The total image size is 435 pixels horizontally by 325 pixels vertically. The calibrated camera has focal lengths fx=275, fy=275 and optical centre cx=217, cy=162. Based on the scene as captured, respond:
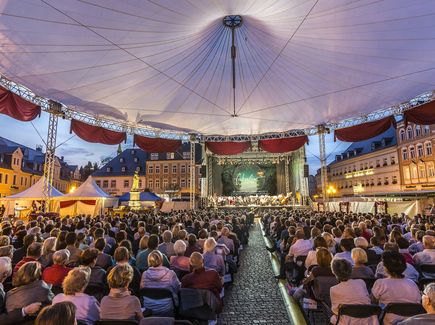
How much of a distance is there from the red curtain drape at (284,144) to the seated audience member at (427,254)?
562 inches

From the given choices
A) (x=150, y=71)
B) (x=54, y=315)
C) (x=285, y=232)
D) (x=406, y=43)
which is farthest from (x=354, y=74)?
(x=54, y=315)

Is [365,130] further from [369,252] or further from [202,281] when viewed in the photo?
[202,281]

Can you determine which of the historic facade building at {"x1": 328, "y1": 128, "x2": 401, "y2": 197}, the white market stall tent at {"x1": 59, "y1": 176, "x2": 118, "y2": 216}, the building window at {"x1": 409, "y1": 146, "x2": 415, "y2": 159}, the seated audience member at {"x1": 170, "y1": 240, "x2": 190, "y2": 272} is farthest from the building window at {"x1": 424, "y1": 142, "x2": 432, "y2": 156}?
the seated audience member at {"x1": 170, "y1": 240, "x2": 190, "y2": 272}

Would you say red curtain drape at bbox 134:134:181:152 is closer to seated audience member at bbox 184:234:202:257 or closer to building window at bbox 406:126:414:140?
seated audience member at bbox 184:234:202:257

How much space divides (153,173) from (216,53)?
128ft

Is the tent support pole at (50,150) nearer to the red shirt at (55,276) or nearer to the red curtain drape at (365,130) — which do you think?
the red shirt at (55,276)

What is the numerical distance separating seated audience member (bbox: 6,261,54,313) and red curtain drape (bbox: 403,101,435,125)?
1591 cm

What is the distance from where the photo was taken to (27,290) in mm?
2893

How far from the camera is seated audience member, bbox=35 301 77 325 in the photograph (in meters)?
1.48

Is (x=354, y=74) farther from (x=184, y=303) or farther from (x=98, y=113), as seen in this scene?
(x=98, y=113)

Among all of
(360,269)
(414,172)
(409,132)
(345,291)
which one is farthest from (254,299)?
(409,132)

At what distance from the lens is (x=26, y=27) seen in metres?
7.55

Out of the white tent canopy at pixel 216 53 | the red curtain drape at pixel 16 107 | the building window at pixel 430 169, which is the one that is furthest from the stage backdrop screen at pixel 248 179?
the red curtain drape at pixel 16 107

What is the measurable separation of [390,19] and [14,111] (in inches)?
526
